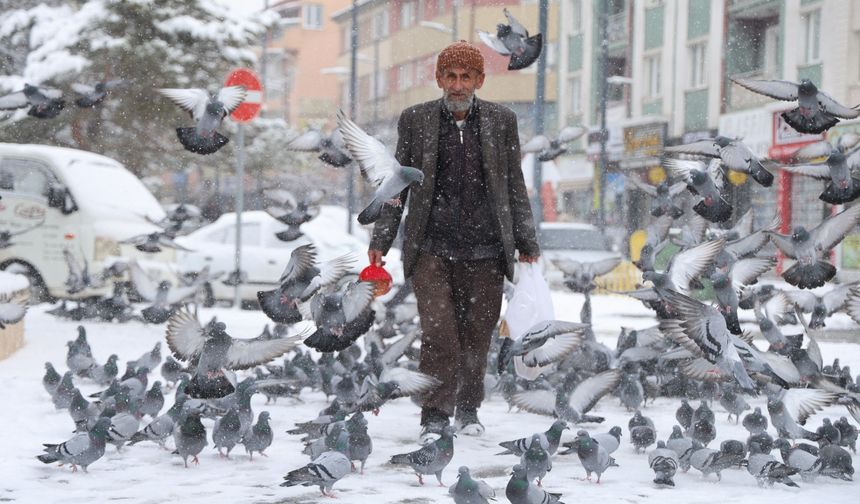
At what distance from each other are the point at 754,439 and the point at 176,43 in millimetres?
22185

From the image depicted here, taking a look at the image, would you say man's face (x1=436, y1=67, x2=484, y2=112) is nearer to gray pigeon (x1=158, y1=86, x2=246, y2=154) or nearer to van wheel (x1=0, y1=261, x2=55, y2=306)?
gray pigeon (x1=158, y1=86, x2=246, y2=154)

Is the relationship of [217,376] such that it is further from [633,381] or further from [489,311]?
[633,381]

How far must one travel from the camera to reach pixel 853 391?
249 inches

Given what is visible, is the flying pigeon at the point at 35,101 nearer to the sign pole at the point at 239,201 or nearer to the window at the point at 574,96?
the sign pole at the point at 239,201

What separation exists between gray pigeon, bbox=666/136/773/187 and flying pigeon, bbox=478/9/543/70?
4.75ft

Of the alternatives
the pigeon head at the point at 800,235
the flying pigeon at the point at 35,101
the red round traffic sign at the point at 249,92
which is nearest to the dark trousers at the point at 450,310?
the pigeon head at the point at 800,235

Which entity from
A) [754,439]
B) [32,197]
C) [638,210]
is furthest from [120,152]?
[754,439]

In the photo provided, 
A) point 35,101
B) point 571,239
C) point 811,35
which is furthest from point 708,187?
point 811,35

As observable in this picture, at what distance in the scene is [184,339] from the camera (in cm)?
566

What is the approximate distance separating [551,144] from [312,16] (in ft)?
221

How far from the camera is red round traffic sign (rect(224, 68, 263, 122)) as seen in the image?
1315cm

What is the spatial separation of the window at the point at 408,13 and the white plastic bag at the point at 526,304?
5132cm

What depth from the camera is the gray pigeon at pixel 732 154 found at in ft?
20.6

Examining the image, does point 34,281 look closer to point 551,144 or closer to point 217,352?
point 551,144
